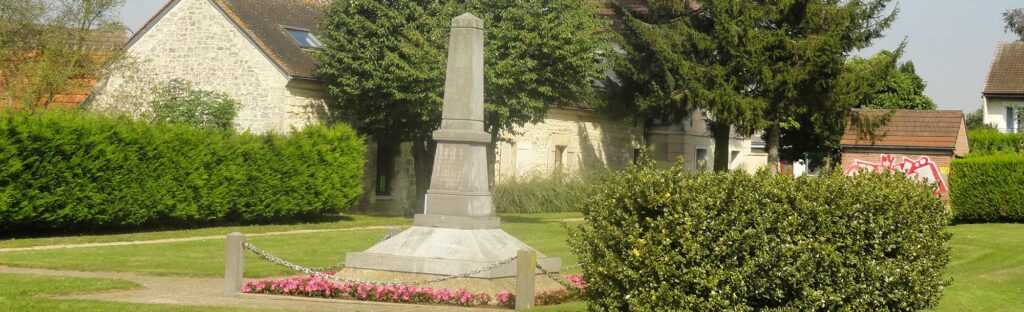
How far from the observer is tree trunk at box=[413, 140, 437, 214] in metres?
33.5

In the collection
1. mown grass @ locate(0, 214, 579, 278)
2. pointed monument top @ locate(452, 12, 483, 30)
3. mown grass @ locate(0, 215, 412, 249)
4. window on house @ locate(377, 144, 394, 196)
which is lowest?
mown grass @ locate(0, 214, 579, 278)

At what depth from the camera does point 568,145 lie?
4128 cm

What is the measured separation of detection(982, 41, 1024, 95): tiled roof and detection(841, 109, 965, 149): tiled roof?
17858 millimetres

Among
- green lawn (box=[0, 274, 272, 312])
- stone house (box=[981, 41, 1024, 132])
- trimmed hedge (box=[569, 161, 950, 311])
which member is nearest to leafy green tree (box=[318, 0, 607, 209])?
green lawn (box=[0, 274, 272, 312])

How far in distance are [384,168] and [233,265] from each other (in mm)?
20993

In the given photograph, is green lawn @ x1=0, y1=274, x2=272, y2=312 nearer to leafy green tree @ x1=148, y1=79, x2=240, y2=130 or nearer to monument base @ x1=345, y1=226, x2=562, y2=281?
monument base @ x1=345, y1=226, x2=562, y2=281

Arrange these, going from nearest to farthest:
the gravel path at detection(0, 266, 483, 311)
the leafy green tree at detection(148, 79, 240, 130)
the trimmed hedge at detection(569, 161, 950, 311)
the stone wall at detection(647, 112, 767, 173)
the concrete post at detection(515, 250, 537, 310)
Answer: the trimmed hedge at detection(569, 161, 950, 311) → the gravel path at detection(0, 266, 483, 311) → the concrete post at detection(515, 250, 537, 310) → the leafy green tree at detection(148, 79, 240, 130) → the stone wall at detection(647, 112, 767, 173)

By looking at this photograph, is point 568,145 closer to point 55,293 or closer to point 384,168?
point 384,168

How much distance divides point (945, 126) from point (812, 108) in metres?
3.80

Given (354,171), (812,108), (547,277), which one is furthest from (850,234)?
(812,108)

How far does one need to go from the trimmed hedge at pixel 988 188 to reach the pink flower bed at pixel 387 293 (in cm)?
1910

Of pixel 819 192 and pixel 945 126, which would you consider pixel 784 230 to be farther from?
pixel 945 126

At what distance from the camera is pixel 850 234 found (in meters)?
11.1

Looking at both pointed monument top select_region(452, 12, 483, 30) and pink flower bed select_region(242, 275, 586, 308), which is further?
pointed monument top select_region(452, 12, 483, 30)
